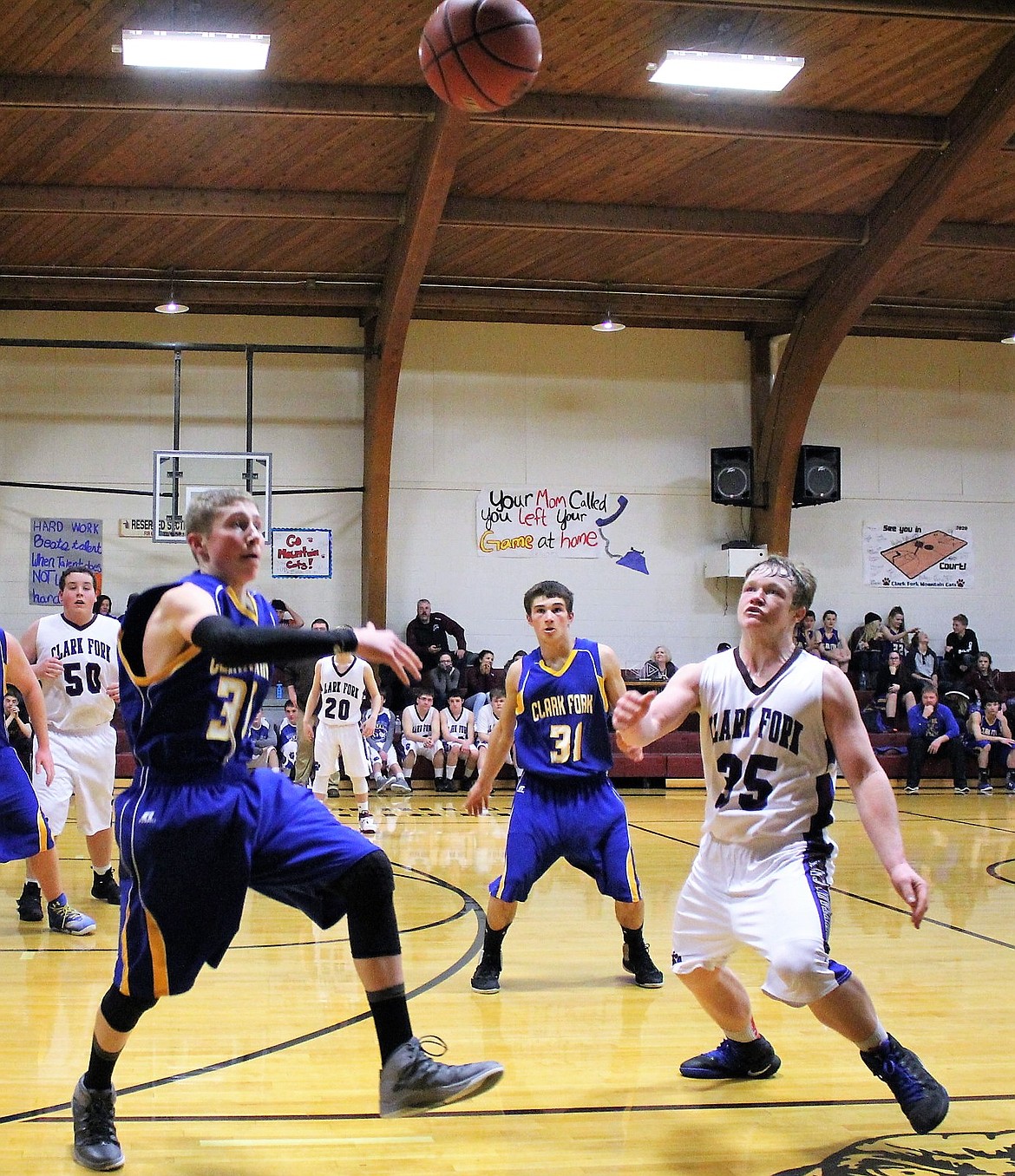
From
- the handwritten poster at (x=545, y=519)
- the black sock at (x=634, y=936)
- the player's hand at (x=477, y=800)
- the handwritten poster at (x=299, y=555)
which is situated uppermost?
the handwritten poster at (x=545, y=519)

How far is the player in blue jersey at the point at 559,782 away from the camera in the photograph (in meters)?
5.53

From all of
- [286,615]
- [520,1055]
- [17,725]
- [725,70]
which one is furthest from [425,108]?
[520,1055]

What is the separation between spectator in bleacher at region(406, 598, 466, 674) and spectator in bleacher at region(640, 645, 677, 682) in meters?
2.83

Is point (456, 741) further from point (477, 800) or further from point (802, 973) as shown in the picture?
point (802, 973)

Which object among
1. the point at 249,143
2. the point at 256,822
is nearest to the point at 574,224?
the point at 249,143

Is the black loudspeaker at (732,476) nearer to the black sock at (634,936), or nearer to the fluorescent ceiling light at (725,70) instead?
the fluorescent ceiling light at (725,70)

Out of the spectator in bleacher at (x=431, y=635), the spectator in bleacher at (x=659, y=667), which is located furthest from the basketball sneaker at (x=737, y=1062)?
the spectator in bleacher at (x=659, y=667)

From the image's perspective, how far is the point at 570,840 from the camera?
5.58m

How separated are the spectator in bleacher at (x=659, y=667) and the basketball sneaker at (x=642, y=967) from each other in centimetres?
1215

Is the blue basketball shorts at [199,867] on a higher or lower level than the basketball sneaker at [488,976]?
higher

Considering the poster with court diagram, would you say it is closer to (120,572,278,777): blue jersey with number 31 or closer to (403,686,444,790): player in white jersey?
(403,686,444,790): player in white jersey

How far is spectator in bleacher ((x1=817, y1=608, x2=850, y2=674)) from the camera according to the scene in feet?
58.1

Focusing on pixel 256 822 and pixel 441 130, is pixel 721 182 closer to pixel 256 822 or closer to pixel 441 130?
pixel 441 130

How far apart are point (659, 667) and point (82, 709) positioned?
1183 centimetres
